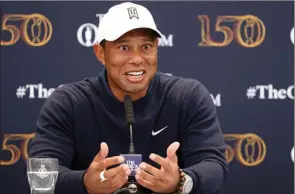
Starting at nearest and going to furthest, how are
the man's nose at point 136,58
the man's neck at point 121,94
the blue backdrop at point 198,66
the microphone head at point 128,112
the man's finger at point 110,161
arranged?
1. the man's finger at point 110,161
2. the microphone head at point 128,112
3. the man's nose at point 136,58
4. the man's neck at point 121,94
5. the blue backdrop at point 198,66

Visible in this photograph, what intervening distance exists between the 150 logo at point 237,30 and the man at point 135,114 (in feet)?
3.42

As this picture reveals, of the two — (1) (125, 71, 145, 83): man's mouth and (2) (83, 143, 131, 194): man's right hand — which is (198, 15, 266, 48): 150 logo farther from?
(2) (83, 143, 131, 194): man's right hand

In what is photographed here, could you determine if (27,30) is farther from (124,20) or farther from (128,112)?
(128,112)

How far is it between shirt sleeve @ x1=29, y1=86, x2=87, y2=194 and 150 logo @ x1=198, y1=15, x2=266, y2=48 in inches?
52.1

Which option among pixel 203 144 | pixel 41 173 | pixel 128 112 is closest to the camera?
pixel 41 173

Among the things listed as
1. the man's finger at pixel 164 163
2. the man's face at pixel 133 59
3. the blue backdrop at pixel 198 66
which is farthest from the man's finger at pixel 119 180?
the blue backdrop at pixel 198 66

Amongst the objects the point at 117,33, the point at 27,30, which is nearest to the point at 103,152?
the point at 117,33

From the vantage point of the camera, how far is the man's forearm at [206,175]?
205cm

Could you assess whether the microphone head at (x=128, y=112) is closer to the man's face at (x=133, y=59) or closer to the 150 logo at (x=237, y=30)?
Answer: the man's face at (x=133, y=59)

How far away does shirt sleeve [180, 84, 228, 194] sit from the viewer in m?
2.13

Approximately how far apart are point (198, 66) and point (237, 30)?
1.07 ft

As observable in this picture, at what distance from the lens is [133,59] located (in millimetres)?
2293

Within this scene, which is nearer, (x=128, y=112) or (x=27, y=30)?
(x=128, y=112)

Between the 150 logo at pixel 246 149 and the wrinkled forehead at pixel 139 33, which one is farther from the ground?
the wrinkled forehead at pixel 139 33
